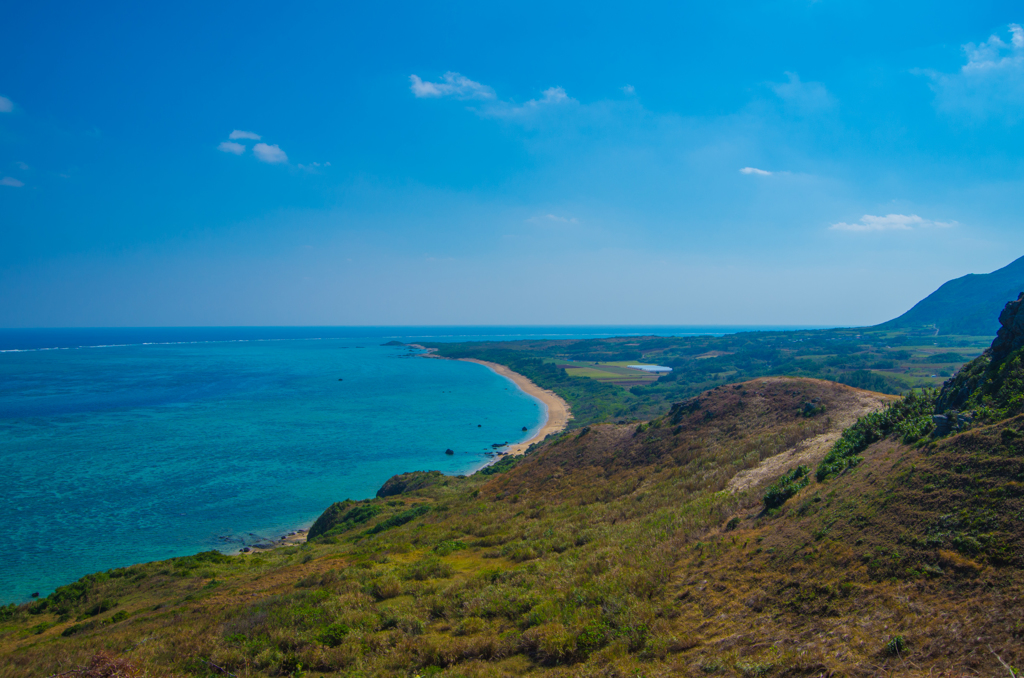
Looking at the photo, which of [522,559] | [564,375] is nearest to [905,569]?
[522,559]

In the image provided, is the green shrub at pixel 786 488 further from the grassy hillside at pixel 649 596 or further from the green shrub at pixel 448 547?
the green shrub at pixel 448 547

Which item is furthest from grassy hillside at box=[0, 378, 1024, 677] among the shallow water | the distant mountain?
the distant mountain

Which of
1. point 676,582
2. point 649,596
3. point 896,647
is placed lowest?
point 649,596

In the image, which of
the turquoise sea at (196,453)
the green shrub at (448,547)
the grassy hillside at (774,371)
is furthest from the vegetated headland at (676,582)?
the grassy hillside at (774,371)

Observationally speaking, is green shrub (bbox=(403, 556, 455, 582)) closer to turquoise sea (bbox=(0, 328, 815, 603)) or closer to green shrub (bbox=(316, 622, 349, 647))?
green shrub (bbox=(316, 622, 349, 647))

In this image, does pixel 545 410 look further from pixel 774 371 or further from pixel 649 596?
pixel 649 596

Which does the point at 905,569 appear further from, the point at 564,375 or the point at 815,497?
the point at 564,375

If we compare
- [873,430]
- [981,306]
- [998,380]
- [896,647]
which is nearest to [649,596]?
[896,647]
